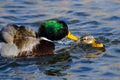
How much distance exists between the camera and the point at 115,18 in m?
13.2

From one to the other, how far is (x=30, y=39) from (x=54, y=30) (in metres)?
0.55

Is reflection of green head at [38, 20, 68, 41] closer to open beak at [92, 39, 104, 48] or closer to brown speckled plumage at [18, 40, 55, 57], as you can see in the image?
brown speckled plumage at [18, 40, 55, 57]

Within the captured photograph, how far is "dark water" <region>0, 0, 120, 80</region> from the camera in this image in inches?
382

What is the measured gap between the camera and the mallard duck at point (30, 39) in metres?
10.8

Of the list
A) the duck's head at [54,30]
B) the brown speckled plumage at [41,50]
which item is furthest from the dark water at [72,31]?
the duck's head at [54,30]

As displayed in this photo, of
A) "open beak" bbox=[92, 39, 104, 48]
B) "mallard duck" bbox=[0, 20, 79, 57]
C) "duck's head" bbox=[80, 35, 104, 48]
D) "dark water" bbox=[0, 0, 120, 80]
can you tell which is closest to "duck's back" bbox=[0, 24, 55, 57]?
"mallard duck" bbox=[0, 20, 79, 57]

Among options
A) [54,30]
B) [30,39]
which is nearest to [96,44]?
[54,30]

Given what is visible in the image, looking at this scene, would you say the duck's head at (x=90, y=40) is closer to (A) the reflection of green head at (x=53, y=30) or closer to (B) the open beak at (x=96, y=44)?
(B) the open beak at (x=96, y=44)

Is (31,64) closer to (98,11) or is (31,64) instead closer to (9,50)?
(9,50)

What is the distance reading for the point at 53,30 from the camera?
11195mm

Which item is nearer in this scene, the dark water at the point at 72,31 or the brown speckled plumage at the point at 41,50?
the dark water at the point at 72,31

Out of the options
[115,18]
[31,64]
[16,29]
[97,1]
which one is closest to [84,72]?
[31,64]

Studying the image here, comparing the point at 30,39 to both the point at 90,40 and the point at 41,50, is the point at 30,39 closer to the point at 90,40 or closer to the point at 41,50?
the point at 41,50

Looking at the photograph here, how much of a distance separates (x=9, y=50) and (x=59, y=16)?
9.86 feet
